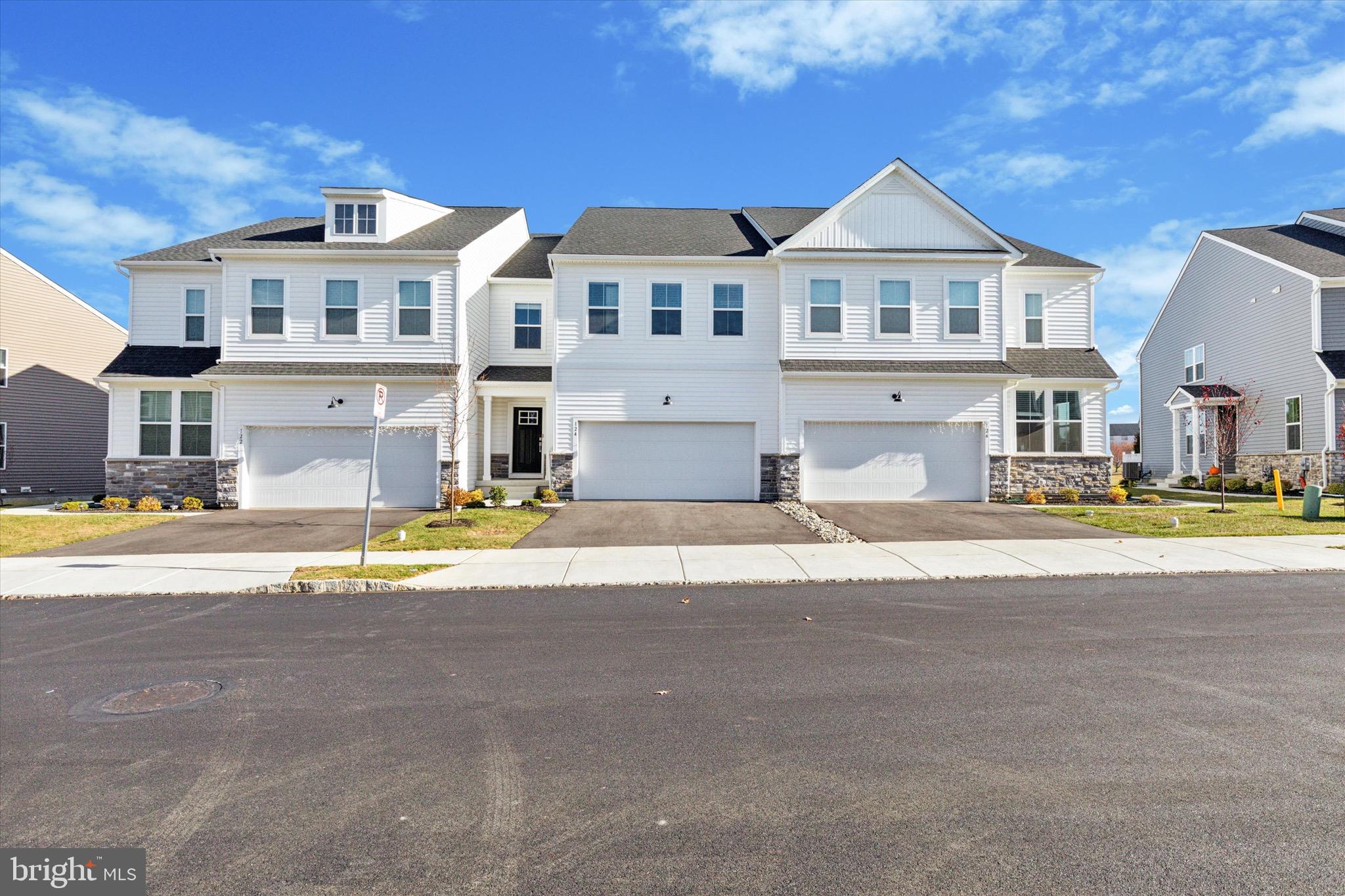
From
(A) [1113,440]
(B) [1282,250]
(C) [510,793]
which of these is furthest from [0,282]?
(A) [1113,440]

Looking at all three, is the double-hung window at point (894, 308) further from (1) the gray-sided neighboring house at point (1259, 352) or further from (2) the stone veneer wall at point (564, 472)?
(1) the gray-sided neighboring house at point (1259, 352)

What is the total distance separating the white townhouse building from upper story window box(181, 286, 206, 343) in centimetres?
95

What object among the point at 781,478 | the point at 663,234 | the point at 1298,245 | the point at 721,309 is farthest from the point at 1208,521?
the point at 1298,245

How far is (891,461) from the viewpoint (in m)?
20.5

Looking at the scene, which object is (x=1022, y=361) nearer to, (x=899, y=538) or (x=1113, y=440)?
(x=899, y=538)

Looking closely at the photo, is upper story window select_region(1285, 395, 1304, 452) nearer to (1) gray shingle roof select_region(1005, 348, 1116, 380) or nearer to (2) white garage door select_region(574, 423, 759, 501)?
(1) gray shingle roof select_region(1005, 348, 1116, 380)

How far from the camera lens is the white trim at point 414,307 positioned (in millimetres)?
20281

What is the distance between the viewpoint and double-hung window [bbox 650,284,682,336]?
20781 mm

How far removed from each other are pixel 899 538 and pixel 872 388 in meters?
6.96

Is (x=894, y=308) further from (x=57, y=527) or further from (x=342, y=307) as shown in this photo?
(x=57, y=527)

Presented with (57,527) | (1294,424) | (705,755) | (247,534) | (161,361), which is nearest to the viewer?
(705,755)

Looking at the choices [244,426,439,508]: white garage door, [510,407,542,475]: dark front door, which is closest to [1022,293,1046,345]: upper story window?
[510,407,542,475]: dark front door

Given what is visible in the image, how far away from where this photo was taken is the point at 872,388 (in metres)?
20.3

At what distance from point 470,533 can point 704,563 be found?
5818mm
